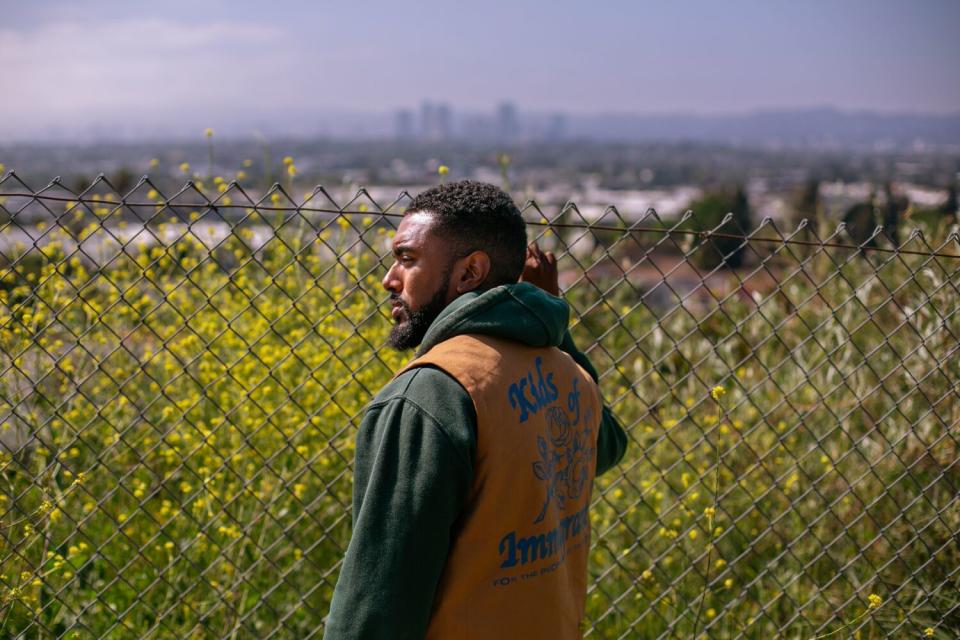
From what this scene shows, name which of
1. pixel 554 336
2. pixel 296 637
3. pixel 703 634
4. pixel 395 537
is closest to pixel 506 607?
pixel 395 537

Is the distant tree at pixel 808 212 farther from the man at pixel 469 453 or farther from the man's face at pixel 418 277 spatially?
the man's face at pixel 418 277

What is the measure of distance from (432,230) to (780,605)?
3.03 m

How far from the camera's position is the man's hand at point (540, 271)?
8.21 feet

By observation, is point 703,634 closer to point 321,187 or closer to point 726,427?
point 726,427

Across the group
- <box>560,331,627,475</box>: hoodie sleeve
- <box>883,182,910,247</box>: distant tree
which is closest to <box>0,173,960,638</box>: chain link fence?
<box>560,331,627,475</box>: hoodie sleeve

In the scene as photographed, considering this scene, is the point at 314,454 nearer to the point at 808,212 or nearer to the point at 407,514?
the point at 407,514

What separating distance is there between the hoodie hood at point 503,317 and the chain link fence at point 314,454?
2.18ft

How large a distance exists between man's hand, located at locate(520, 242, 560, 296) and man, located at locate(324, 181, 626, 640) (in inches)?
17.4

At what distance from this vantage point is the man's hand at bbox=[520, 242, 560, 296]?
2.50m

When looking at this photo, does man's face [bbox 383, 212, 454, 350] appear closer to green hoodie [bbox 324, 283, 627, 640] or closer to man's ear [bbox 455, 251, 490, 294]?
man's ear [bbox 455, 251, 490, 294]

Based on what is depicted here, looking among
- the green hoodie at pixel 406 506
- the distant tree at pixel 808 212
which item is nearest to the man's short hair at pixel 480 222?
the green hoodie at pixel 406 506

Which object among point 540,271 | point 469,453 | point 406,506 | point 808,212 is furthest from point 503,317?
point 808,212

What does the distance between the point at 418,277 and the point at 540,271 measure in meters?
0.61

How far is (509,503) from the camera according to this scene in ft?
5.92
